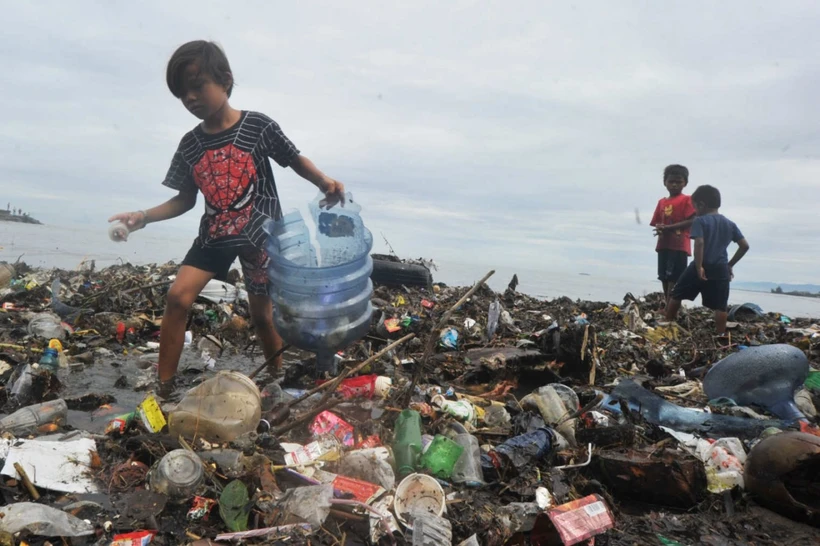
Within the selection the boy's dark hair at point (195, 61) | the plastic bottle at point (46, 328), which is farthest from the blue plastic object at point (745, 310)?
the plastic bottle at point (46, 328)

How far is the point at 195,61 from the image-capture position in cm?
285

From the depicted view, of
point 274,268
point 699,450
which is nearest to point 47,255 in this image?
point 274,268

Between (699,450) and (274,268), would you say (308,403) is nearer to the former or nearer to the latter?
(274,268)

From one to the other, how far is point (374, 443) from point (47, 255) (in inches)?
597

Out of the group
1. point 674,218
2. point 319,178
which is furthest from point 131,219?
point 674,218

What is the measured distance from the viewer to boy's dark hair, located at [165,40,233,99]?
2834 millimetres

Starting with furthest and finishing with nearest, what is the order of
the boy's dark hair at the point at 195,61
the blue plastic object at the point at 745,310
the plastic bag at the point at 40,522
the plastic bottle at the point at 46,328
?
the blue plastic object at the point at 745,310 < the plastic bottle at the point at 46,328 < the boy's dark hair at the point at 195,61 < the plastic bag at the point at 40,522

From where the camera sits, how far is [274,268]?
3279 mm

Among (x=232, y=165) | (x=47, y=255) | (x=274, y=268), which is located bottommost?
(x=47, y=255)

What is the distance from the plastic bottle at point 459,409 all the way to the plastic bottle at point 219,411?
1.01m

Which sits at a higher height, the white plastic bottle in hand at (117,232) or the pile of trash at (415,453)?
the white plastic bottle in hand at (117,232)

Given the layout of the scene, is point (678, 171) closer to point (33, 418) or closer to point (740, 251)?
point (740, 251)

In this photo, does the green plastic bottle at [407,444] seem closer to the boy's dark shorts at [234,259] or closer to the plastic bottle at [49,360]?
the boy's dark shorts at [234,259]

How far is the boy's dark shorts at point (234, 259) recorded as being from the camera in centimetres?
306
